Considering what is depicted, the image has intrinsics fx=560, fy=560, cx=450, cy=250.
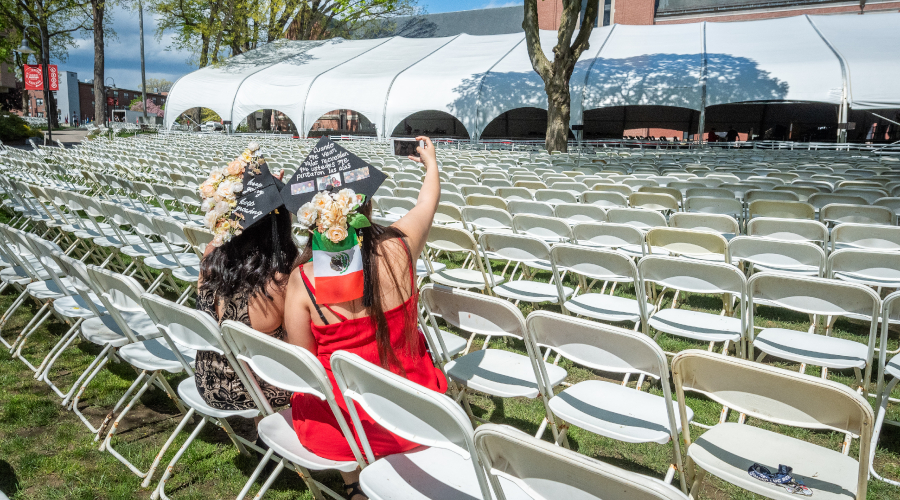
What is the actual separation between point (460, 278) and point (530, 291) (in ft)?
2.09

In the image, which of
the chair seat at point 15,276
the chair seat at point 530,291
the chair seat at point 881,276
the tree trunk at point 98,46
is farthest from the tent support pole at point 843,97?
the tree trunk at point 98,46

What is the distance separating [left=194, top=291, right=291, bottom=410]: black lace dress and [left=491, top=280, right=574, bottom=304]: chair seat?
1898 mm

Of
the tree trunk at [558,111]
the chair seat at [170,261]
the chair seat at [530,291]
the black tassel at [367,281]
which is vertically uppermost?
the tree trunk at [558,111]

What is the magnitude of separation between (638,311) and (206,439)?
2605 millimetres

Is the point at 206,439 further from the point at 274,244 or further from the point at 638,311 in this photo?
the point at 638,311

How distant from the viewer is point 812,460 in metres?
1.88

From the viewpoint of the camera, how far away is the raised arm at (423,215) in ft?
7.41

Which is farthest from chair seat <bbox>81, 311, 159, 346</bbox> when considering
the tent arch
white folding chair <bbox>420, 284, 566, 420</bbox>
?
the tent arch

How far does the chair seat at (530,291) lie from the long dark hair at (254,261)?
1936mm

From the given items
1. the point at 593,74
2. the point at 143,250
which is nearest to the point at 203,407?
the point at 143,250

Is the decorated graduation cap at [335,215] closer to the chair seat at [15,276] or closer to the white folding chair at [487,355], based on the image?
the white folding chair at [487,355]

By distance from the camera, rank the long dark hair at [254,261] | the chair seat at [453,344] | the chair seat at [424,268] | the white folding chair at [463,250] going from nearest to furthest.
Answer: the long dark hair at [254,261] < the chair seat at [453,344] < the white folding chair at [463,250] < the chair seat at [424,268]

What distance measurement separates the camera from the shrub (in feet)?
77.9

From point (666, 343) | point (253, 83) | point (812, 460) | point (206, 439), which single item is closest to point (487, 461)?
point (812, 460)
